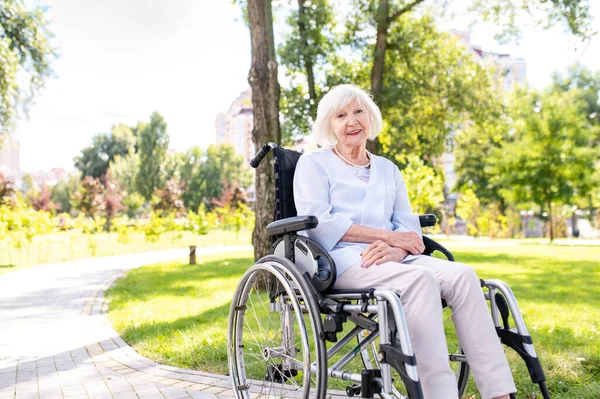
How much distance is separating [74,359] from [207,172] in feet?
144

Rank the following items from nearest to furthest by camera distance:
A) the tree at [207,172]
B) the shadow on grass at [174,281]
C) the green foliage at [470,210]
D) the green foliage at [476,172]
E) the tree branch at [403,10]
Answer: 1. the shadow on grass at [174,281]
2. the tree branch at [403,10]
3. the green foliage at [470,210]
4. the green foliage at [476,172]
5. the tree at [207,172]

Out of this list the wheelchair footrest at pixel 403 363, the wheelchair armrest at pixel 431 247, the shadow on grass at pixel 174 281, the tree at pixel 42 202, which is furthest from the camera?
the tree at pixel 42 202

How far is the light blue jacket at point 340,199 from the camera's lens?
8.50 ft

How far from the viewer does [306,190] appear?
8.80 feet

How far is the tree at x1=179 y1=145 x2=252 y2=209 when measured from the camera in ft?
151

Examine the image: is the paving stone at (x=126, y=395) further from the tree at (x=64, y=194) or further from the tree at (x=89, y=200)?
the tree at (x=64, y=194)

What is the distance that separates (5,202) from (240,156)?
99.3ft

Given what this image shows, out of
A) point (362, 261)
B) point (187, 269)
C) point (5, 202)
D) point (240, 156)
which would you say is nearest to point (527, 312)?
point (362, 261)

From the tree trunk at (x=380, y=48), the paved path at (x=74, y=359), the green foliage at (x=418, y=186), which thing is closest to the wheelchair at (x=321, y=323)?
the paved path at (x=74, y=359)

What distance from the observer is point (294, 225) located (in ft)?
8.05

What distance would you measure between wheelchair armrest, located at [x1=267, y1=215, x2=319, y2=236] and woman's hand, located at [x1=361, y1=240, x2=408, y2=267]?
0.24 meters

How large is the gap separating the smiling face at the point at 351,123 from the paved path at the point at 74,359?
1.48m

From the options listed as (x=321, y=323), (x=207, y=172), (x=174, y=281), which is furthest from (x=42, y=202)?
(x=321, y=323)

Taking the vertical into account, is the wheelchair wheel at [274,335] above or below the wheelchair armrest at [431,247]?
below
